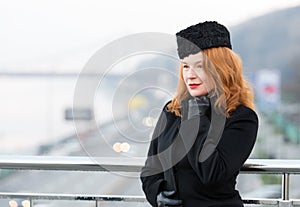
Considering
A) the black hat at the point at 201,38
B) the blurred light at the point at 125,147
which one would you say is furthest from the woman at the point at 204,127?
the blurred light at the point at 125,147

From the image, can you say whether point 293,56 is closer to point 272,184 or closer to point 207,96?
point 272,184

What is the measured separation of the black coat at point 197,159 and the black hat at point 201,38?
0.12 meters

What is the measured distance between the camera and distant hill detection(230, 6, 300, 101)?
4.61m

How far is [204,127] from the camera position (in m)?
0.79

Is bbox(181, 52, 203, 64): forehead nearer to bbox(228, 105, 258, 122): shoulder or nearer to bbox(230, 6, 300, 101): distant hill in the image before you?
bbox(228, 105, 258, 122): shoulder

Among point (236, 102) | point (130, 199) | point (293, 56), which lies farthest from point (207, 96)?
point (293, 56)

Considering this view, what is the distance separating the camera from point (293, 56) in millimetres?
5180

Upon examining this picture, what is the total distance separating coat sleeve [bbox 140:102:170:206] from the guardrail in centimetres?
16

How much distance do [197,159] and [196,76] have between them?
149 mm

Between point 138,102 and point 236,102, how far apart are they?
29 centimetres

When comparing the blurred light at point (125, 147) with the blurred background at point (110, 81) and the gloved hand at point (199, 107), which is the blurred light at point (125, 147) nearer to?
the blurred background at point (110, 81)

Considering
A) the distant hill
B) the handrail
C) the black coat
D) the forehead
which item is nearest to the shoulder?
the black coat

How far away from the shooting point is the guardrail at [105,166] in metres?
1.07

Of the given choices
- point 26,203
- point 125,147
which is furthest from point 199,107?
point 26,203
